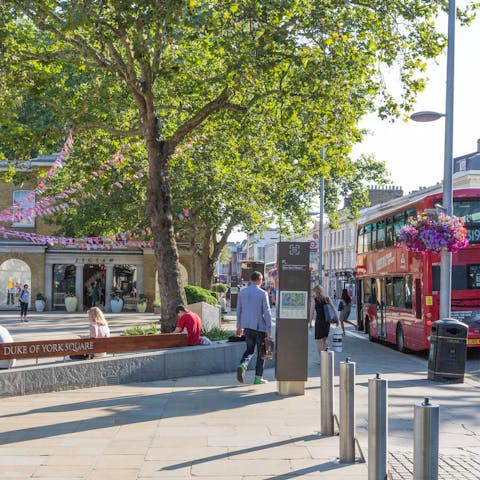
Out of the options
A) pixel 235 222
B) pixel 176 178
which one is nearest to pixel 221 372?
pixel 176 178

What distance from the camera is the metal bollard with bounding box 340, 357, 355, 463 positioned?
6.91 meters

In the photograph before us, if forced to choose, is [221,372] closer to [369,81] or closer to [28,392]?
[28,392]

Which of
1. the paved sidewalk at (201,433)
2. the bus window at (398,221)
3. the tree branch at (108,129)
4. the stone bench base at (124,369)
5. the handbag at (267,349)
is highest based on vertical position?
the tree branch at (108,129)

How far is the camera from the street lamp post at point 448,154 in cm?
1534

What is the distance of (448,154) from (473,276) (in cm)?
376

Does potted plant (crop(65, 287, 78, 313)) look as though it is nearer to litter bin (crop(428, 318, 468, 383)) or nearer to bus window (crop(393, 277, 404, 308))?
bus window (crop(393, 277, 404, 308))

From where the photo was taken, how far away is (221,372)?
14438 mm

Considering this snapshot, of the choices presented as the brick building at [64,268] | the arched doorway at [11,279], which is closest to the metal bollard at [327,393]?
the brick building at [64,268]

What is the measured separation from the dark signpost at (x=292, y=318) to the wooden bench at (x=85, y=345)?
2.97 meters

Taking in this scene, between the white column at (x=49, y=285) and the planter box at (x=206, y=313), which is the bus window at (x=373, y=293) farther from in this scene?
the white column at (x=49, y=285)

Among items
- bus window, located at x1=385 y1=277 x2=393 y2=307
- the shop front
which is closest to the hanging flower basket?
bus window, located at x1=385 y1=277 x2=393 y2=307

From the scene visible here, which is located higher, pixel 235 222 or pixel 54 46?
pixel 54 46

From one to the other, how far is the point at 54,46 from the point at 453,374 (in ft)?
46.3

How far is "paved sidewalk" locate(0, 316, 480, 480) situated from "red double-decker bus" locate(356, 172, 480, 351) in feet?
18.0
